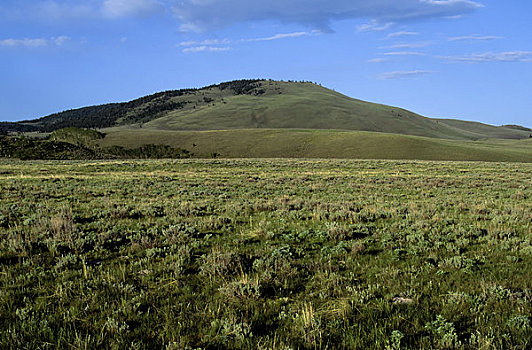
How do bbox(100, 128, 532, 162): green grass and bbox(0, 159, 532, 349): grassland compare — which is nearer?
bbox(0, 159, 532, 349): grassland

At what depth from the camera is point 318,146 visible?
336ft

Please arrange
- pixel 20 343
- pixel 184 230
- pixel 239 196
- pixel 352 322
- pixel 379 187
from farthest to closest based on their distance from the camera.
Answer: pixel 379 187 → pixel 239 196 → pixel 184 230 → pixel 352 322 → pixel 20 343

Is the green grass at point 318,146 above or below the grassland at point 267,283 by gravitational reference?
above

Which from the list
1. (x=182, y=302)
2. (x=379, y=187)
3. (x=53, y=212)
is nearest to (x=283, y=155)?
(x=379, y=187)

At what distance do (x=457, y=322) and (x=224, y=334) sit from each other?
3.26 metres

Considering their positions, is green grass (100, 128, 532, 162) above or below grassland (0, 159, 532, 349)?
above

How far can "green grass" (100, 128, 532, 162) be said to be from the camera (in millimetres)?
87188

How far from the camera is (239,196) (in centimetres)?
1797

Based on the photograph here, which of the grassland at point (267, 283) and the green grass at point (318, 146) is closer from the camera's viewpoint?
the grassland at point (267, 283)

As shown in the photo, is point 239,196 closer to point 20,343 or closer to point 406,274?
point 406,274

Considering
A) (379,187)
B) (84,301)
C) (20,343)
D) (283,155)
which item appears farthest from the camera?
(283,155)

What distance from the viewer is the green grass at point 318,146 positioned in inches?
3433

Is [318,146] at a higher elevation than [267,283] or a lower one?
higher

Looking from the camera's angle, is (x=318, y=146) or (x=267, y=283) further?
(x=318, y=146)
